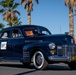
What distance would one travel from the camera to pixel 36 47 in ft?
37.5

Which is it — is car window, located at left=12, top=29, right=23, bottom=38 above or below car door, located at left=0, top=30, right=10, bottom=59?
above

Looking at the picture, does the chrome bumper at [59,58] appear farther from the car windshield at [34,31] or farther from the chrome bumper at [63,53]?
the car windshield at [34,31]

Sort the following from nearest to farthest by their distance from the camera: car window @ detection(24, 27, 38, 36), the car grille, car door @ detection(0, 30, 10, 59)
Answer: the car grille < car window @ detection(24, 27, 38, 36) < car door @ detection(0, 30, 10, 59)

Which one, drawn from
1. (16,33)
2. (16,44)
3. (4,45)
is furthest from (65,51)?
(4,45)

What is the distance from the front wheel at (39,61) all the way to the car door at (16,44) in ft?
2.83

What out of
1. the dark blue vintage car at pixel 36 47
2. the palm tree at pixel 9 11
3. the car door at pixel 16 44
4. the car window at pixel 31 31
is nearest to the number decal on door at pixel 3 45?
the dark blue vintage car at pixel 36 47

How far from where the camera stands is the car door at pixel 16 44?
12199 mm

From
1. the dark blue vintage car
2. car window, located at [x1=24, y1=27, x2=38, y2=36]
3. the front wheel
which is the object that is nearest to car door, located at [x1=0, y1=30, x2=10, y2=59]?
the dark blue vintage car

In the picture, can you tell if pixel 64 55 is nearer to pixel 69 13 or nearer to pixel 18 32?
pixel 18 32

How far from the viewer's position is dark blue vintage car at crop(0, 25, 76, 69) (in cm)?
1102

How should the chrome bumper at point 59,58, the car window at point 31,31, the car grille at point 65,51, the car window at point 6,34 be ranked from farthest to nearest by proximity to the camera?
the car window at point 6,34
the car window at point 31,31
the car grille at point 65,51
the chrome bumper at point 59,58

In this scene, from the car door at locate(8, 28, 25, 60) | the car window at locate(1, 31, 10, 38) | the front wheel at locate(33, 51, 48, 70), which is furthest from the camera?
the car window at locate(1, 31, 10, 38)

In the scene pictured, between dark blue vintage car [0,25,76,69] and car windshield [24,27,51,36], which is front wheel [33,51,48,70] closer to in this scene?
dark blue vintage car [0,25,76,69]

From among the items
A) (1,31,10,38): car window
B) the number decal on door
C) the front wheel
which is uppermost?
(1,31,10,38): car window
